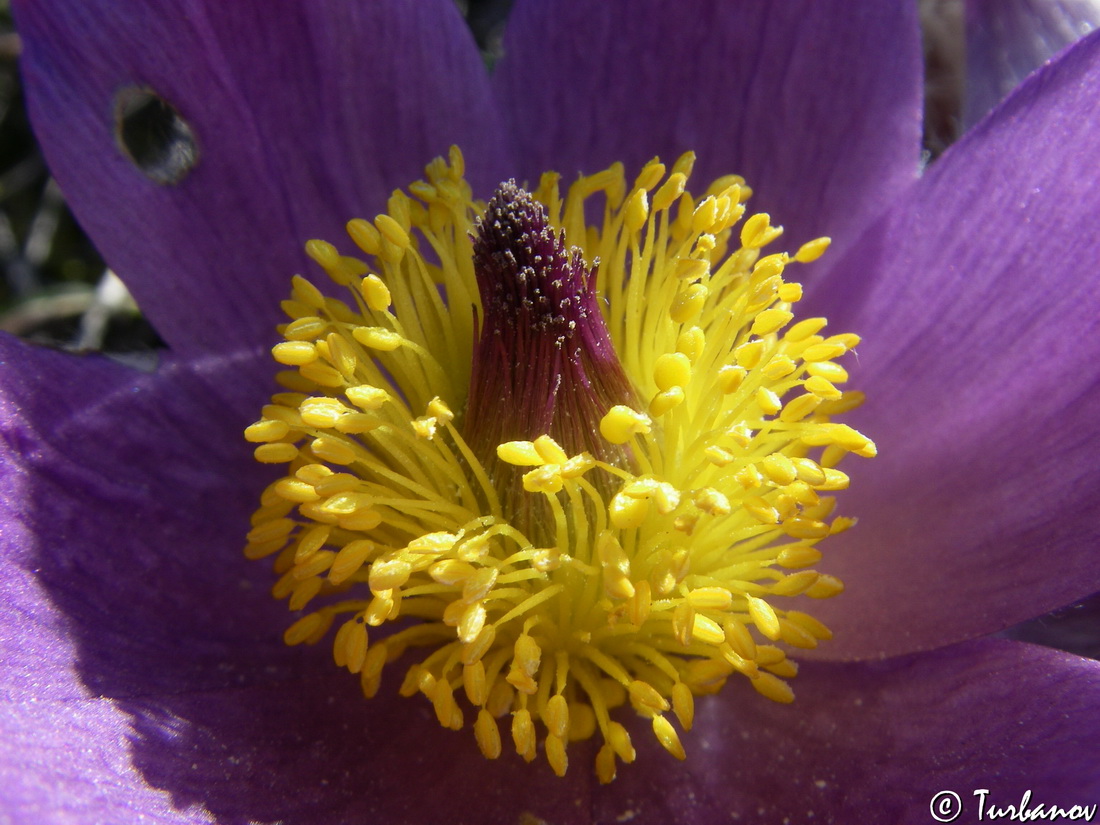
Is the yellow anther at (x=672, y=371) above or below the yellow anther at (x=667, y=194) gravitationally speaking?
below

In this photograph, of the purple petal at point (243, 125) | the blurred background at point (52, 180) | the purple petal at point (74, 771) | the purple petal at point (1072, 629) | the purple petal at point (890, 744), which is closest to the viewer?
the purple petal at point (74, 771)

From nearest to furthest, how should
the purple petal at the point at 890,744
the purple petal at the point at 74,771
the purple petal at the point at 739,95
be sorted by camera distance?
the purple petal at the point at 74,771, the purple petal at the point at 890,744, the purple petal at the point at 739,95

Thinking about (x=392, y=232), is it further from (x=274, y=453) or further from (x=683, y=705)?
(x=683, y=705)

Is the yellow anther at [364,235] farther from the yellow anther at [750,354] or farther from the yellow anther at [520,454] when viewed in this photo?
the yellow anther at [750,354]

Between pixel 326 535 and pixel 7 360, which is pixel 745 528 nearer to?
pixel 326 535

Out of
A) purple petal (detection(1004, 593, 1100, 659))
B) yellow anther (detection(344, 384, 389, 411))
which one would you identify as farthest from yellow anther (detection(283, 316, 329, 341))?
purple petal (detection(1004, 593, 1100, 659))

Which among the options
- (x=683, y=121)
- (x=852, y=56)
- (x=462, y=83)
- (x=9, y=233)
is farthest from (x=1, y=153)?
(x=852, y=56)

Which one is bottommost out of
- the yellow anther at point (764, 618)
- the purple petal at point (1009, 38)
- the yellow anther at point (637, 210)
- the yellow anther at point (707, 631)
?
the yellow anther at point (707, 631)

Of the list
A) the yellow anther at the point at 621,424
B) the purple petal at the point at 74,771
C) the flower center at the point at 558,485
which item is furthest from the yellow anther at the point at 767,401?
the purple petal at the point at 74,771

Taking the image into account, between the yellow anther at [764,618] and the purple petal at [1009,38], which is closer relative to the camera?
the yellow anther at [764,618]

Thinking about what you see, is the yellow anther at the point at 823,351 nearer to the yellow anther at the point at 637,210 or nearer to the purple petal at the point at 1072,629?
the yellow anther at the point at 637,210
